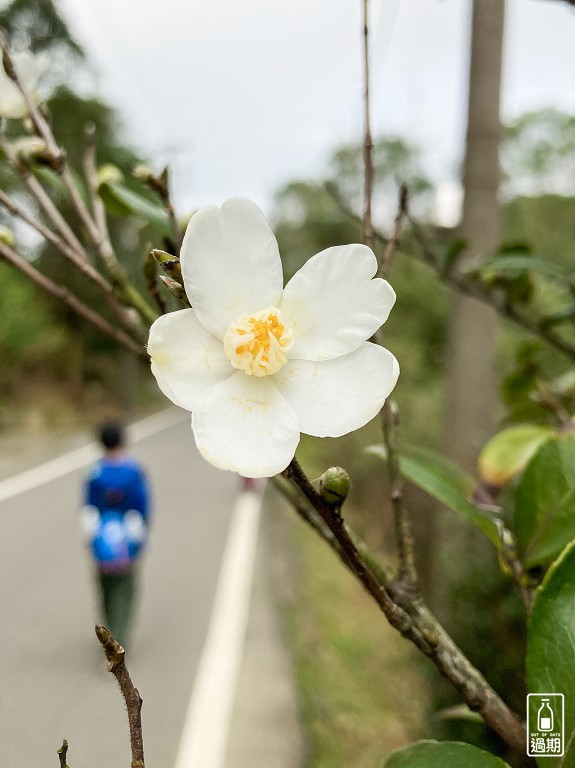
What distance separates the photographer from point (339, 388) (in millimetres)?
306

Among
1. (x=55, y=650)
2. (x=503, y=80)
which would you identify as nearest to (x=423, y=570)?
(x=503, y=80)

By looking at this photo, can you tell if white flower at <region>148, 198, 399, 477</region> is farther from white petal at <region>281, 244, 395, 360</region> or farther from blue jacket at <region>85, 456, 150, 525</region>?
blue jacket at <region>85, 456, 150, 525</region>

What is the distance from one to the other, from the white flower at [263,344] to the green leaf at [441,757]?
20 cm

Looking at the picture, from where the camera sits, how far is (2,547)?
182 inches

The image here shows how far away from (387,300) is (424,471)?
0.26 meters

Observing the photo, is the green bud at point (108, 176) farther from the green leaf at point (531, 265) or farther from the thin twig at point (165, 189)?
the green leaf at point (531, 265)

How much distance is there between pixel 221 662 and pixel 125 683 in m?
2.60

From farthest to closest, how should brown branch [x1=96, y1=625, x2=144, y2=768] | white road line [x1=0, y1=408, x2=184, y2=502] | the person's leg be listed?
white road line [x1=0, y1=408, x2=184, y2=502] → the person's leg → brown branch [x1=96, y1=625, x2=144, y2=768]

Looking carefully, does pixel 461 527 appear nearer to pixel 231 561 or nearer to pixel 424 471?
pixel 424 471

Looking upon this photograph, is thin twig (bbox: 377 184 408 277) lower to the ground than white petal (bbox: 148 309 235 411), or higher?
lower

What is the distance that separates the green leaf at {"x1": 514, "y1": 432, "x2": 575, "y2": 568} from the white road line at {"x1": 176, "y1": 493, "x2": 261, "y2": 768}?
1.03 meters

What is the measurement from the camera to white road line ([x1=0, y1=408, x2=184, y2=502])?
6160 millimetres

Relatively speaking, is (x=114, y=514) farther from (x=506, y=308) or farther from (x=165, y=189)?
(x=165, y=189)

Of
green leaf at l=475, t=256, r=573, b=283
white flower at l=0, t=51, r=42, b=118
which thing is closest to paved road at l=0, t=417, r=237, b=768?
white flower at l=0, t=51, r=42, b=118
